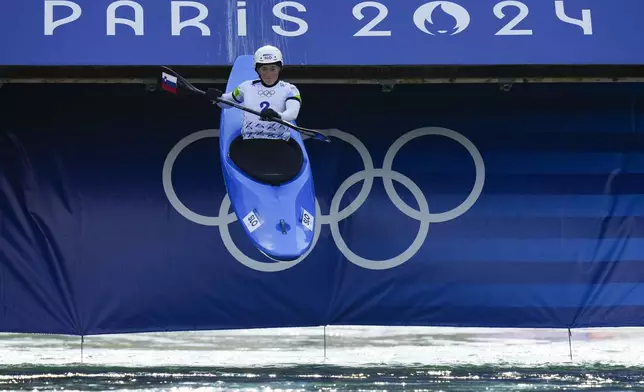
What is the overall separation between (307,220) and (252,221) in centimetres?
42

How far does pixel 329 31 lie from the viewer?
7.79 metres

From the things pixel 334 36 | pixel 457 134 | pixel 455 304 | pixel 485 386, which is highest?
pixel 334 36

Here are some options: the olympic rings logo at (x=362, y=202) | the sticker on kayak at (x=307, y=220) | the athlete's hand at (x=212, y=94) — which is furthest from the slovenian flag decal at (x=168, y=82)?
the olympic rings logo at (x=362, y=202)

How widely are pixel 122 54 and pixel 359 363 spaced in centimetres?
336

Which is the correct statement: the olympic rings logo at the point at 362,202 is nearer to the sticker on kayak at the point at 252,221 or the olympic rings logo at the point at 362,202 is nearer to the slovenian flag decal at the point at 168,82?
the sticker on kayak at the point at 252,221

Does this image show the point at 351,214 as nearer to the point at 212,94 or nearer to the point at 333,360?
the point at 333,360

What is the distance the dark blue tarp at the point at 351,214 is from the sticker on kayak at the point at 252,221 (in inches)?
74.4

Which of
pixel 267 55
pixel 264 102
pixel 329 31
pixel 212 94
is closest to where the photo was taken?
pixel 212 94

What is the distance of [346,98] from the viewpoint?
9.04 meters

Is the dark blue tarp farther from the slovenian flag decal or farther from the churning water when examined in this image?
the slovenian flag decal

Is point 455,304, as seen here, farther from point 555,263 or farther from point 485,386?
point 485,386

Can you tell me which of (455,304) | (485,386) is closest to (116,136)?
(455,304)

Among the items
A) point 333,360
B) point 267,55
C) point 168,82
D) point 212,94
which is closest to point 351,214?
point 333,360

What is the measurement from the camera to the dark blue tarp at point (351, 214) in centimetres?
875
